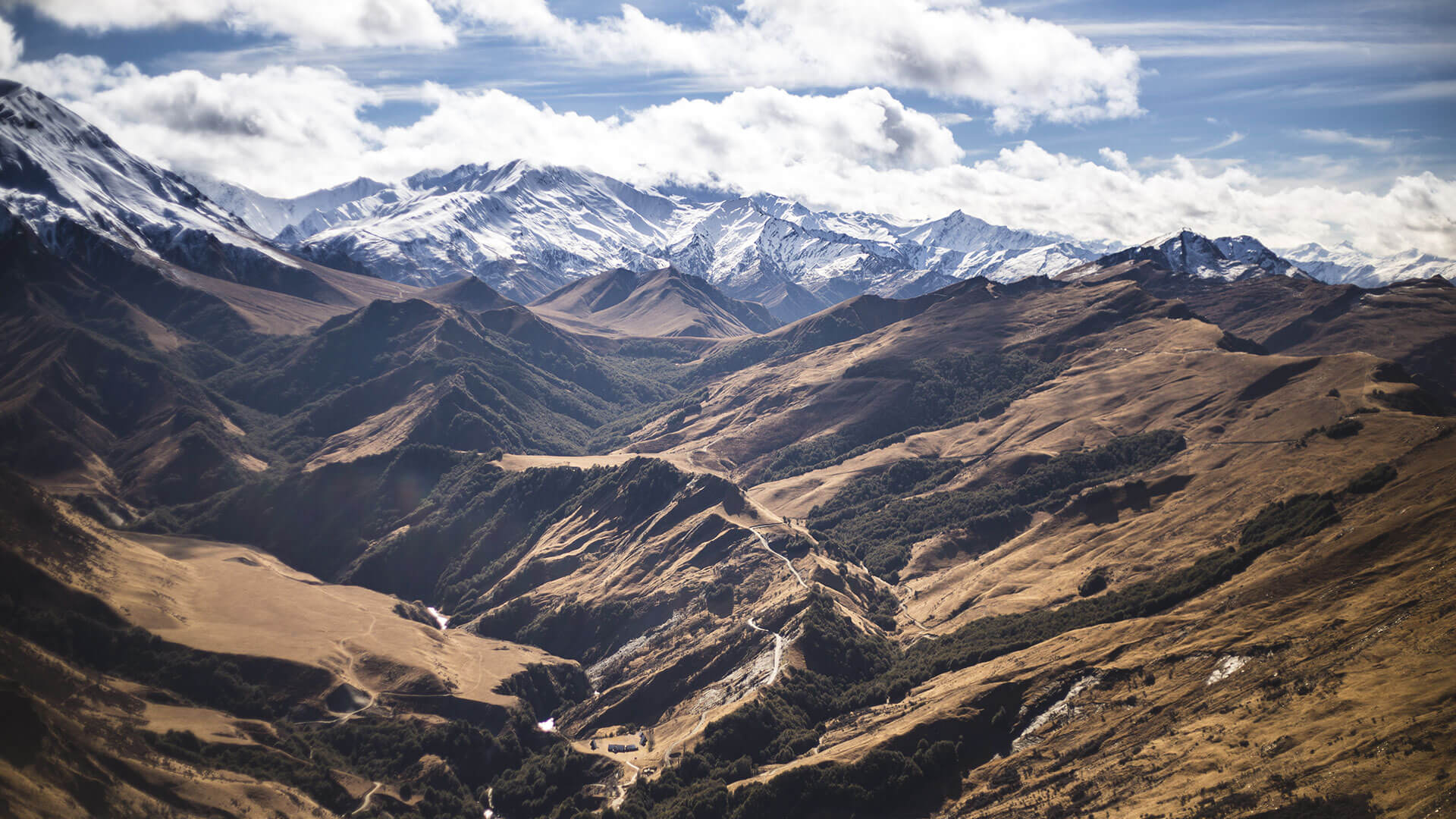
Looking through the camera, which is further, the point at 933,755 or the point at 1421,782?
the point at 933,755

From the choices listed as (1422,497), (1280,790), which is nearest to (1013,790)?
(1280,790)

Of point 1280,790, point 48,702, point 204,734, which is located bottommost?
point 204,734

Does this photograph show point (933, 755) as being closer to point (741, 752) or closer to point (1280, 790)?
point (741, 752)

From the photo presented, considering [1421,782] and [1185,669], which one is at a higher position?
[1421,782]

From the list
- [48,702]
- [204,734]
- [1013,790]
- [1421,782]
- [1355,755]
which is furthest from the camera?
[204,734]

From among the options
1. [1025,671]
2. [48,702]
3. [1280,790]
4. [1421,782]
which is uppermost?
[1421,782]

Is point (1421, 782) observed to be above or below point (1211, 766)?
above

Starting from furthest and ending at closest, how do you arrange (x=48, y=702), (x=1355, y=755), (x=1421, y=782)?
1. (x=48, y=702)
2. (x=1355, y=755)
3. (x=1421, y=782)

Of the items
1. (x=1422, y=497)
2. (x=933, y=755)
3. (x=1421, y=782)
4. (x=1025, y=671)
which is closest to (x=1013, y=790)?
(x=933, y=755)

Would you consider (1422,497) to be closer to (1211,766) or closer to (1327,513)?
(1327,513)
